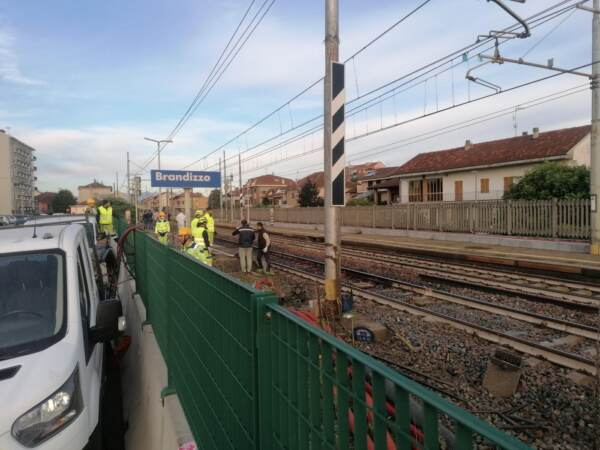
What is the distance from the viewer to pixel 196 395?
3.43 meters

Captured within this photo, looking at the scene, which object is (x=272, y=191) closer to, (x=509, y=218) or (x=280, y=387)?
(x=509, y=218)

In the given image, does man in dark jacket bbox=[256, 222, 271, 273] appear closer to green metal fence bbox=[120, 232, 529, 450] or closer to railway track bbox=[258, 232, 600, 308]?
railway track bbox=[258, 232, 600, 308]

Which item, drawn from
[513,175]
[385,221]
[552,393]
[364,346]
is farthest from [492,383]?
[513,175]

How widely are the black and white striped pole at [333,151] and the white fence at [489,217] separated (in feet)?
48.6

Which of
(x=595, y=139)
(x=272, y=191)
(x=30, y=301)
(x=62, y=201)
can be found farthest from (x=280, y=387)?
(x=62, y=201)

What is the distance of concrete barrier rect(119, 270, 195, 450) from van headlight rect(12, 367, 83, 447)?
2.66 ft

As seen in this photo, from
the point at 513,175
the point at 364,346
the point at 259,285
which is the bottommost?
the point at 364,346

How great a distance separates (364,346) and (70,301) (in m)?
4.44

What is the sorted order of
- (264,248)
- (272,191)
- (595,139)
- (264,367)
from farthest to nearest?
(272,191) → (595,139) → (264,248) → (264,367)

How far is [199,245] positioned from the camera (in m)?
10.5

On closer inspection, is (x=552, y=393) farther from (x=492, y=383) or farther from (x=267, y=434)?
(x=267, y=434)

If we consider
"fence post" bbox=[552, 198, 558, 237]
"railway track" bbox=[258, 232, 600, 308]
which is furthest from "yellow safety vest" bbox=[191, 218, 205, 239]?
"fence post" bbox=[552, 198, 558, 237]

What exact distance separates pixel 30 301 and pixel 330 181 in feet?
17.6

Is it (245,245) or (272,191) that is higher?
(272,191)
